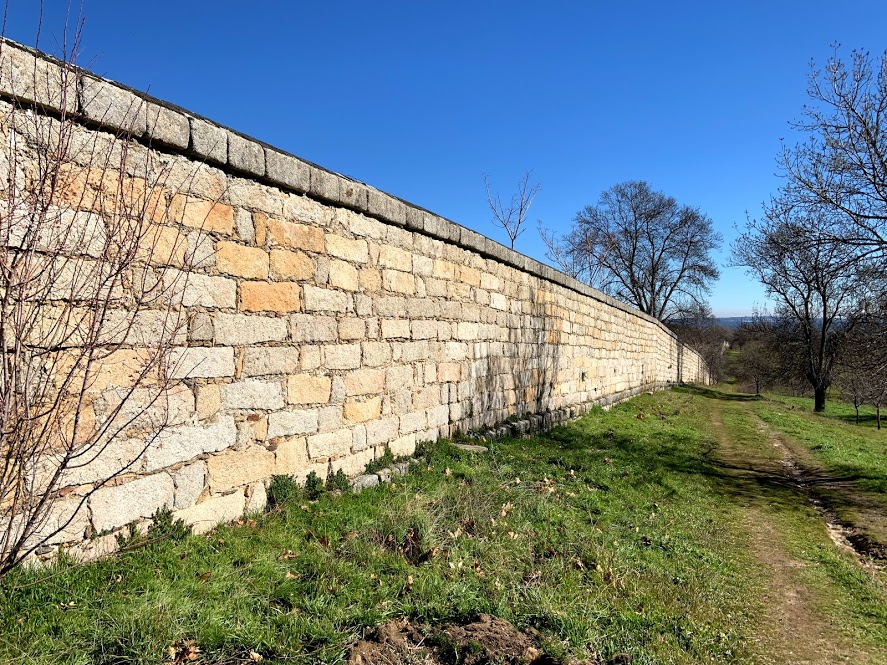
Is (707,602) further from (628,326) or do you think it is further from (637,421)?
(628,326)

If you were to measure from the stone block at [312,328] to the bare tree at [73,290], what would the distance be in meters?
1.00

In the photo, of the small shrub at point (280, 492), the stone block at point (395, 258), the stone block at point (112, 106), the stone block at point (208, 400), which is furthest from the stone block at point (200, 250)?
the stone block at point (395, 258)

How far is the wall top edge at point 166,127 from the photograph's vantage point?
2.64 m

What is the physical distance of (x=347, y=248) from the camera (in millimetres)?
4793

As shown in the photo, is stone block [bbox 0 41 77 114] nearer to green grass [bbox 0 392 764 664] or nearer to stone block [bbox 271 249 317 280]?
stone block [bbox 271 249 317 280]

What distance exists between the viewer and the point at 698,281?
1435 inches

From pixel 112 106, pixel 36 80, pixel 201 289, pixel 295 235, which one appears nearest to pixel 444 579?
pixel 201 289

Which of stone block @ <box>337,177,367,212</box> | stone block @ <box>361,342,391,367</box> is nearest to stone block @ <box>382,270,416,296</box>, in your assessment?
stone block @ <box>361,342,391,367</box>

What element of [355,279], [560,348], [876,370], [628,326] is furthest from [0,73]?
[628,326]

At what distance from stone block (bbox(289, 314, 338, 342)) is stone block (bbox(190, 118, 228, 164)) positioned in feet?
4.19

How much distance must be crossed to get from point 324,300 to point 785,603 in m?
4.37

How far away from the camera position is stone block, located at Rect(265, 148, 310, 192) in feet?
13.0

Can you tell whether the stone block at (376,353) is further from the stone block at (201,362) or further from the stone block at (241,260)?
the stone block at (201,362)

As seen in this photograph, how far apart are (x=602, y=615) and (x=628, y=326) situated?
14085 millimetres
